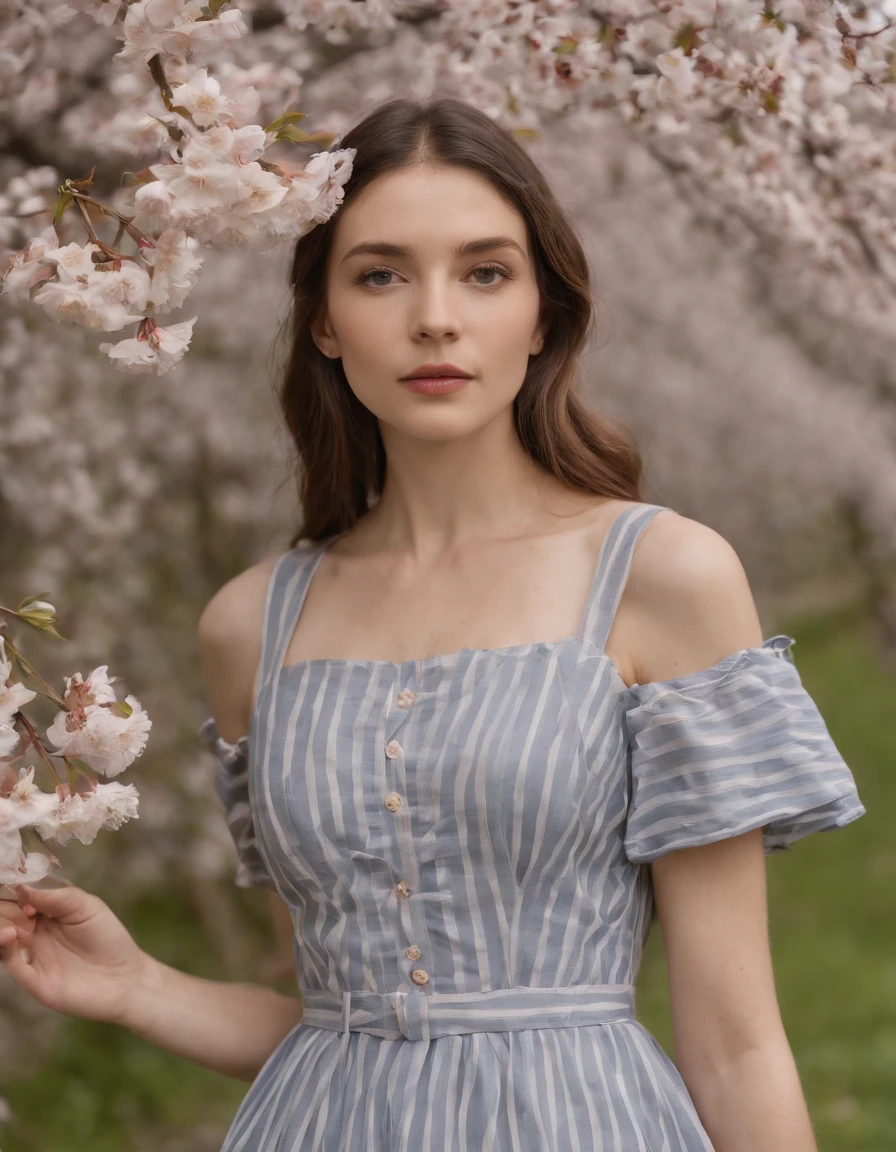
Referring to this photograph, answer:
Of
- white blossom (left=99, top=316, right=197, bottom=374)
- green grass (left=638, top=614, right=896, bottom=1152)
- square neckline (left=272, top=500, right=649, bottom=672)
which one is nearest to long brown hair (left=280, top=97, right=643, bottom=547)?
square neckline (left=272, top=500, right=649, bottom=672)

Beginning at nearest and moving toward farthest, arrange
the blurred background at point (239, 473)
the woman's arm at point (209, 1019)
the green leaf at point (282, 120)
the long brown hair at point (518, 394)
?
the green leaf at point (282, 120) → the long brown hair at point (518, 394) → the woman's arm at point (209, 1019) → the blurred background at point (239, 473)

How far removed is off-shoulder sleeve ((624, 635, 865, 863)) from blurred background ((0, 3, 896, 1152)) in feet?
2.09

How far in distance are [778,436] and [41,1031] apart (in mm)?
4298

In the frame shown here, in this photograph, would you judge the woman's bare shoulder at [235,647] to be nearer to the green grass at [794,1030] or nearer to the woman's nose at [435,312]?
the woman's nose at [435,312]

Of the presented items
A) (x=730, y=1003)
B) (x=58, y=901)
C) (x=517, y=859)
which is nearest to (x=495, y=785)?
(x=517, y=859)

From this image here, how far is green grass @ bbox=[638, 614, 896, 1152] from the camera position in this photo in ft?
16.3

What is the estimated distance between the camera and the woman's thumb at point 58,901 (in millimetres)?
1827

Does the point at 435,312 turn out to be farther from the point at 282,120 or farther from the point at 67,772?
the point at 67,772

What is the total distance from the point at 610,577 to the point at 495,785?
293 mm

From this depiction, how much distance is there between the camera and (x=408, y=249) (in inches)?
72.2

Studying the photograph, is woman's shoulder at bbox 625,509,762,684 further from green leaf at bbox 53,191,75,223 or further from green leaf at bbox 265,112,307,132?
green leaf at bbox 53,191,75,223

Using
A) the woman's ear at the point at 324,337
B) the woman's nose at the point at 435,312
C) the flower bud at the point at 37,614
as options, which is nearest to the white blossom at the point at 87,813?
the flower bud at the point at 37,614

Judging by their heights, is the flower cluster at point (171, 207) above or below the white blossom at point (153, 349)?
above

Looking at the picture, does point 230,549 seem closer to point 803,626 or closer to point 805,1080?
point 805,1080
